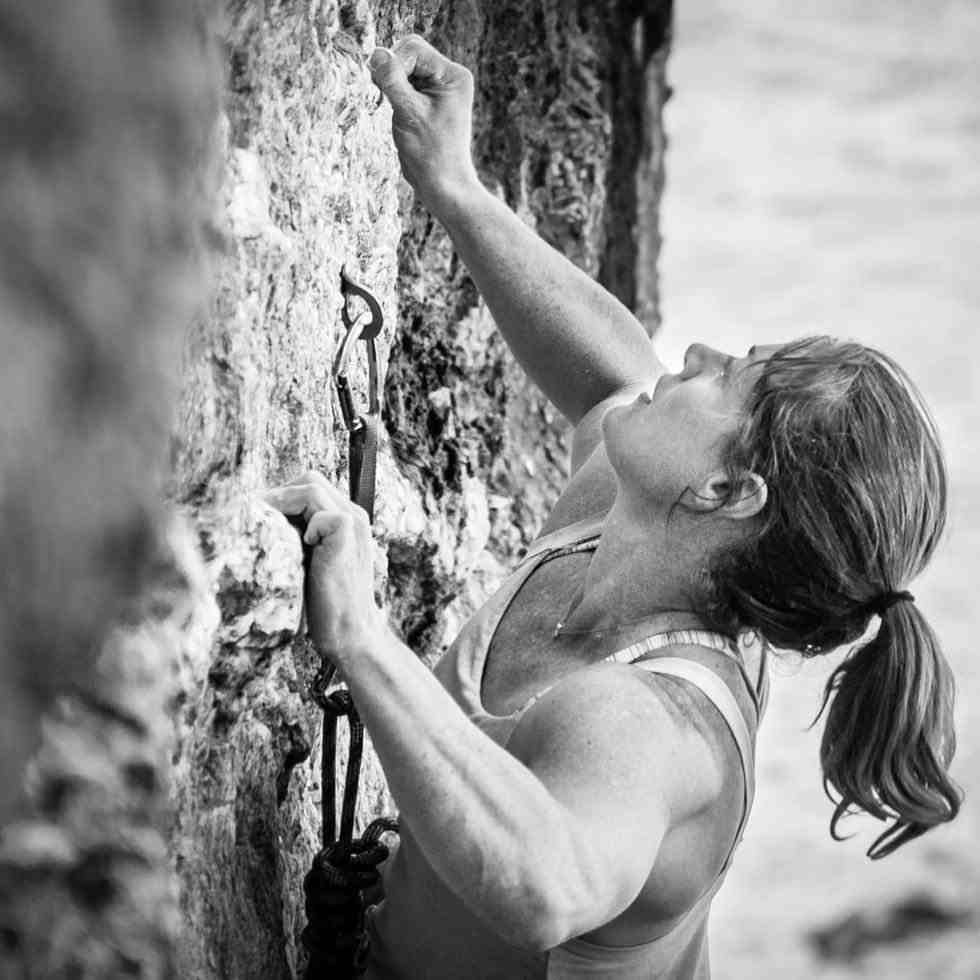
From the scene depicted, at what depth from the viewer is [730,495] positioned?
1744 millimetres

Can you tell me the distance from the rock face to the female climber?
0.42 ft

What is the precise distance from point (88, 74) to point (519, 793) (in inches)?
34.0

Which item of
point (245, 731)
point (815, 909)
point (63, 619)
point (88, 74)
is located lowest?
point (63, 619)

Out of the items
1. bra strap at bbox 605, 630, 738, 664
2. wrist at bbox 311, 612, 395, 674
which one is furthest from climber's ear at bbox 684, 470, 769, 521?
wrist at bbox 311, 612, 395, 674

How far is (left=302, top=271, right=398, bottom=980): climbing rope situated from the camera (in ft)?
5.41

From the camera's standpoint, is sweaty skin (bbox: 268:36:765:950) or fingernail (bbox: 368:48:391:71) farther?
fingernail (bbox: 368:48:391:71)

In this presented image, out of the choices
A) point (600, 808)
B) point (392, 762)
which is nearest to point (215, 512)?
point (392, 762)

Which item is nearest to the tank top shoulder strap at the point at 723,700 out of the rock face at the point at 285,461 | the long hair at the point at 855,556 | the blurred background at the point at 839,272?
the long hair at the point at 855,556

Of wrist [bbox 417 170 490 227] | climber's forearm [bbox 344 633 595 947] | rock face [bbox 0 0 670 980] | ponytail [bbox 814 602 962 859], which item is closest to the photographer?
rock face [bbox 0 0 670 980]

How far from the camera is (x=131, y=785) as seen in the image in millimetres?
1116

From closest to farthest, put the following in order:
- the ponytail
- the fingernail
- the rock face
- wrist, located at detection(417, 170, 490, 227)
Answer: the rock face < the ponytail < the fingernail < wrist, located at detection(417, 170, 490, 227)

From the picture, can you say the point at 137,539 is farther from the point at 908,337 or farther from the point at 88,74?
the point at 908,337

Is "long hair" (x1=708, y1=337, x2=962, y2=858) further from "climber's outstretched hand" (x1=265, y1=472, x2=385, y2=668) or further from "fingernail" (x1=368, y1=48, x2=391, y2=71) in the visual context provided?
"fingernail" (x1=368, y1=48, x2=391, y2=71)

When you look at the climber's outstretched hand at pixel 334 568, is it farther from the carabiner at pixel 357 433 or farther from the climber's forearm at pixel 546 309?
the climber's forearm at pixel 546 309
